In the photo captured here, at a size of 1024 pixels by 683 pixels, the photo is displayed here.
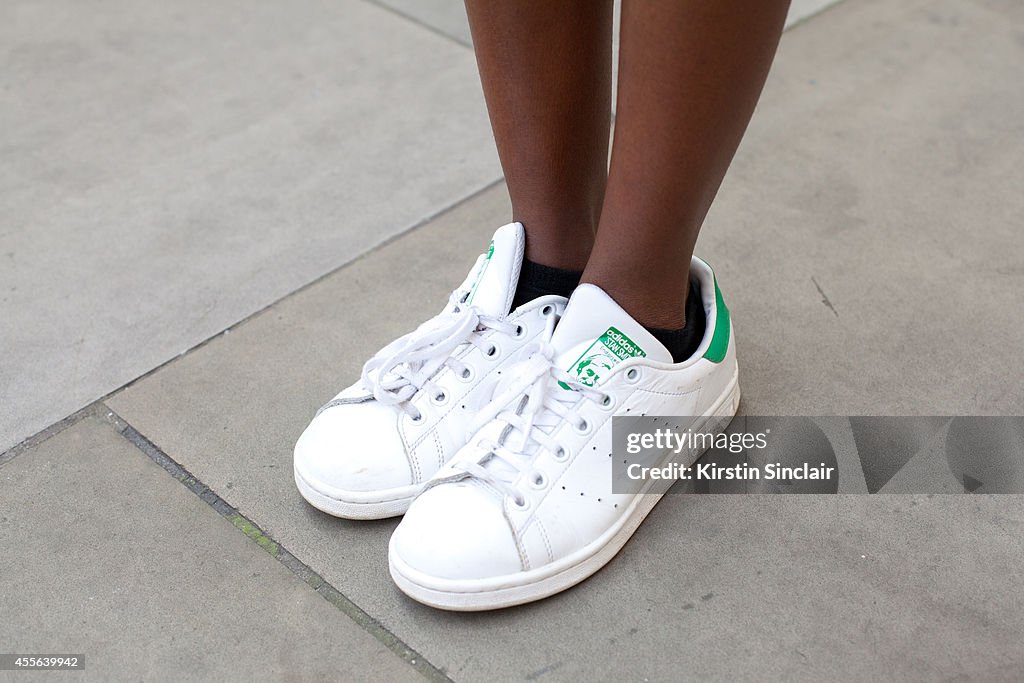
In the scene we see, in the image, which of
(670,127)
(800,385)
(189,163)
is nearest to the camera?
(670,127)

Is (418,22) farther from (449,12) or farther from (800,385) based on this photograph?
(800,385)

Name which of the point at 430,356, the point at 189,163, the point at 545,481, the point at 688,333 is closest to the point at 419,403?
the point at 430,356

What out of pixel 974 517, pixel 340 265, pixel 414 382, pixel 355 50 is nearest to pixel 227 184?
pixel 340 265

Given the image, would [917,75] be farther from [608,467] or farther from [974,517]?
[608,467]

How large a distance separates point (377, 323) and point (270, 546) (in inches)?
14.0

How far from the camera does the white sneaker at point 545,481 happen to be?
0.86m

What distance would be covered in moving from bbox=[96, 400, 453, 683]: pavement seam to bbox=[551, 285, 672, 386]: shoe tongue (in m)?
0.28

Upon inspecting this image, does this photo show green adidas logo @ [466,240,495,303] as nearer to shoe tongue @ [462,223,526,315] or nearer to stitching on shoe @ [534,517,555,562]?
shoe tongue @ [462,223,526,315]

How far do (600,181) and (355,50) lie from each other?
951mm

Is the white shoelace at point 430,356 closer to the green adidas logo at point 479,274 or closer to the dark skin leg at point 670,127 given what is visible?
the green adidas logo at point 479,274

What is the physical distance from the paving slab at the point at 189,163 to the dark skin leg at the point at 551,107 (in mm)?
437

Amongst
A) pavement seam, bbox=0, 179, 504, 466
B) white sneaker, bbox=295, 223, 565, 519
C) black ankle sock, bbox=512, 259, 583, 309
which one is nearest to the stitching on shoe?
white sneaker, bbox=295, 223, 565, 519

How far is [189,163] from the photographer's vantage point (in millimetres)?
1518

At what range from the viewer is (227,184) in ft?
4.83
